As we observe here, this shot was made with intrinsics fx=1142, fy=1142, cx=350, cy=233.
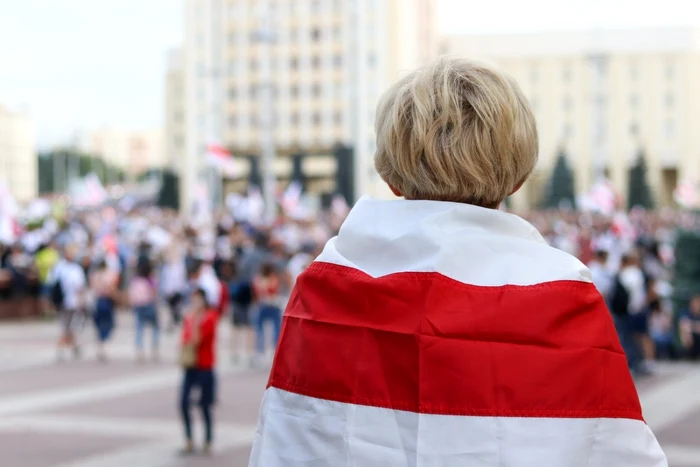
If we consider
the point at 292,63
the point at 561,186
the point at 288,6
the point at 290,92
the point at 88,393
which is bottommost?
the point at 561,186

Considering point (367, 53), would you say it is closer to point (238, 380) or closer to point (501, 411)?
point (238, 380)

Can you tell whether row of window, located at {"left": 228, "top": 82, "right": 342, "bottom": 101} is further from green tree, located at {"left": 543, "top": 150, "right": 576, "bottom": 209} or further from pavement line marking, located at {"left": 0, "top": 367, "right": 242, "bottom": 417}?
pavement line marking, located at {"left": 0, "top": 367, "right": 242, "bottom": 417}

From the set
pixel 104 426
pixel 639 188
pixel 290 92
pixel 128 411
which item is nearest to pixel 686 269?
pixel 128 411

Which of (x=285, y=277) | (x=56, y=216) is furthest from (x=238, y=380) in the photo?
(x=56, y=216)

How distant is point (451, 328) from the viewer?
1.97 meters

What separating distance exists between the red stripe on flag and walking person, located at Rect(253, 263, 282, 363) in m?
13.4

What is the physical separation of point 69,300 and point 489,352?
15434 mm

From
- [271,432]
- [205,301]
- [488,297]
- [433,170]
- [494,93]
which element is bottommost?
[205,301]

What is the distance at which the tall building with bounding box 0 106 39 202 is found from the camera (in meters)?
124

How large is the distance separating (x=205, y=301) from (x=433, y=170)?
766 centimetres

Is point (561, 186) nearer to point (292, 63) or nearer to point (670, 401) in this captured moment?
point (292, 63)

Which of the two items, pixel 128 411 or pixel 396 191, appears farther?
pixel 128 411

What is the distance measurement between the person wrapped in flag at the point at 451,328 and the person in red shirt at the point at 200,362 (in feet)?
24.1

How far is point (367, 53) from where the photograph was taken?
96188 millimetres
